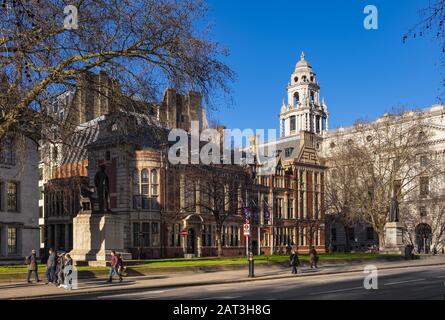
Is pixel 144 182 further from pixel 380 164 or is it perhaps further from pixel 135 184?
pixel 380 164

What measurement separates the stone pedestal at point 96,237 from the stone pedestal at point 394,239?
103 ft

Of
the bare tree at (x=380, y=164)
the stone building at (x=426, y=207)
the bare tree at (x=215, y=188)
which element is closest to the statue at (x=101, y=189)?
the bare tree at (x=215, y=188)

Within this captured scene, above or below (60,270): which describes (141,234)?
below

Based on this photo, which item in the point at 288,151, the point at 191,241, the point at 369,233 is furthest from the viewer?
the point at 369,233

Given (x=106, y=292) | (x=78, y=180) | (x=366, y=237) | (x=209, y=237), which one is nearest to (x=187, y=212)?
(x=209, y=237)

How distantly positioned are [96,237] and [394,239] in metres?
33.5

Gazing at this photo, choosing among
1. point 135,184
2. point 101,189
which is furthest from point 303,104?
point 101,189

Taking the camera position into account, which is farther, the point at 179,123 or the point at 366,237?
the point at 366,237

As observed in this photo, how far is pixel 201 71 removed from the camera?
25.0 m

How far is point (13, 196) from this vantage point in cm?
5312

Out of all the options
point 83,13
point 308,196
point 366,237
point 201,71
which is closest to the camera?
point 83,13

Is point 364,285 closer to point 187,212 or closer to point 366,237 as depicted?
point 187,212

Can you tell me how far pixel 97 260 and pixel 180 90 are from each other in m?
13.6

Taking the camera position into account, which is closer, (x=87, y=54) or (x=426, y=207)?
(x=87, y=54)
